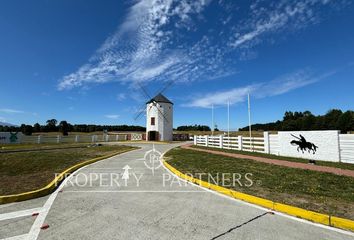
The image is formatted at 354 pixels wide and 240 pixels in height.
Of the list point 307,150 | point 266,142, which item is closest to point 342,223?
point 307,150

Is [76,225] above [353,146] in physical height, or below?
below

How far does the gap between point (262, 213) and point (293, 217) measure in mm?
620

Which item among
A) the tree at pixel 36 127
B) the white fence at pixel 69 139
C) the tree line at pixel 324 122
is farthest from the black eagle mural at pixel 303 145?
the tree at pixel 36 127

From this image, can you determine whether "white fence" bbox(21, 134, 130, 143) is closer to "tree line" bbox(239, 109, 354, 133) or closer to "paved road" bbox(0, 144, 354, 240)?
"paved road" bbox(0, 144, 354, 240)

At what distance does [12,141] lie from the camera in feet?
108

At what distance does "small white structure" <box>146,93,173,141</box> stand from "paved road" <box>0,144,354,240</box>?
38971mm

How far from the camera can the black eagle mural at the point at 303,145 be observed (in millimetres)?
14305

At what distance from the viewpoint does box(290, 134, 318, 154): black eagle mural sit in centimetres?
1430

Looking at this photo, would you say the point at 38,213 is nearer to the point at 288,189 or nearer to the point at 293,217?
the point at 293,217

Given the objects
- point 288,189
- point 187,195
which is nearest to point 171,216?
point 187,195

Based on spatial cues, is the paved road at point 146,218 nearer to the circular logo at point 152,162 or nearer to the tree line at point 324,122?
the circular logo at point 152,162

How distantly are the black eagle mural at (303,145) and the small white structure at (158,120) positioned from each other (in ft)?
107

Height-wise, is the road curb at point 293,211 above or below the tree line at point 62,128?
below

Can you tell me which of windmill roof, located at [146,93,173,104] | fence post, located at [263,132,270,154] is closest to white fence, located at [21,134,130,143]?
windmill roof, located at [146,93,173,104]
